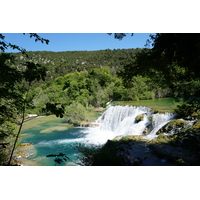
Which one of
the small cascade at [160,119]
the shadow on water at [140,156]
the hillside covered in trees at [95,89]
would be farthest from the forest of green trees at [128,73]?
the small cascade at [160,119]

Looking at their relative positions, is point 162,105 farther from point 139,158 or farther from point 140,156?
point 139,158

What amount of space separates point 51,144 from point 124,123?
18.1 ft

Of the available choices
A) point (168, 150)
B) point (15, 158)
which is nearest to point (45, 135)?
point (15, 158)

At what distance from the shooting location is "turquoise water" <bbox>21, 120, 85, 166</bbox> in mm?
7418

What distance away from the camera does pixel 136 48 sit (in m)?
3.93

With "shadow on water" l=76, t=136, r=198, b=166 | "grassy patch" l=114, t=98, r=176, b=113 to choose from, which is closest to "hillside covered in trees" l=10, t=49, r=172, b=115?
"grassy patch" l=114, t=98, r=176, b=113

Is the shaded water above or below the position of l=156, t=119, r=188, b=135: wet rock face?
below

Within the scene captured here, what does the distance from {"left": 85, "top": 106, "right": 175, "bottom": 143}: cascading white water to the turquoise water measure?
4.24 feet

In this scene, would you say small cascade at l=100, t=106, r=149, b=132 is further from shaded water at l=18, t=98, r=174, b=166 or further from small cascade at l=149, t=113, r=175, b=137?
small cascade at l=149, t=113, r=175, b=137

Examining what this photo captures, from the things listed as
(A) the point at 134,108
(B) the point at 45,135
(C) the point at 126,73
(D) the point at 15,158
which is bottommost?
(B) the point at 45,135

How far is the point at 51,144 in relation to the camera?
9.73 meters

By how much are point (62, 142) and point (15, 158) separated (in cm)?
314

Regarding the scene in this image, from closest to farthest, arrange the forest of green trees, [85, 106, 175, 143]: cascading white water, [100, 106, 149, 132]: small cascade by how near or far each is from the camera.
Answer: the forest of green trees
[85, 106, 175, 143]: cascading white water
[100, 106, 149, 132]: small cascade
